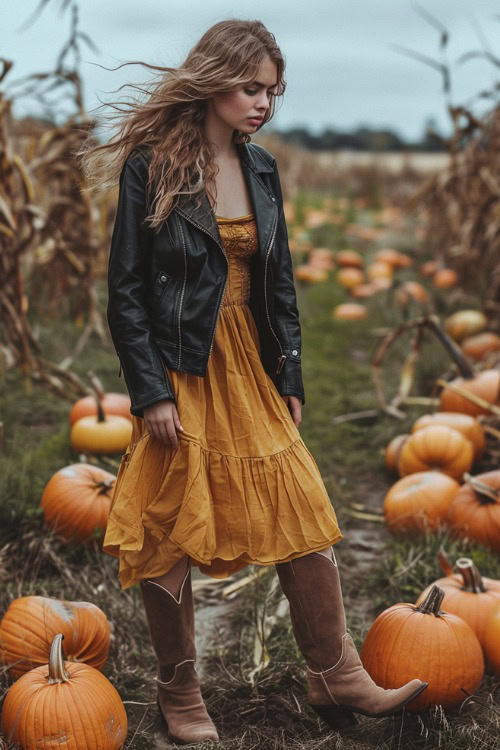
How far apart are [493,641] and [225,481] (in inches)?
40.8

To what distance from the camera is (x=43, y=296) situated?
21.4 ft

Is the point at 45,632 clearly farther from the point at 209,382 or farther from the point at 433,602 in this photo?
the point at 433,602

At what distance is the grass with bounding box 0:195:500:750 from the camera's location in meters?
2.53

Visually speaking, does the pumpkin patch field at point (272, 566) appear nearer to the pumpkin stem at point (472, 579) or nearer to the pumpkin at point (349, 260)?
the pumpkin stem at point (472, 579)

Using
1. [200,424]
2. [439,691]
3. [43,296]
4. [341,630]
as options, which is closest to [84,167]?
[200,424]

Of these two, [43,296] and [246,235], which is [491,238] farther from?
[246,235]

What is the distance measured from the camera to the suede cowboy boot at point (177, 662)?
2.49 m

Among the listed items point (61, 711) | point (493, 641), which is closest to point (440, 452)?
point (493, 641)

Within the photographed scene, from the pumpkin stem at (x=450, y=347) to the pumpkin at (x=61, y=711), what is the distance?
2.88 meters

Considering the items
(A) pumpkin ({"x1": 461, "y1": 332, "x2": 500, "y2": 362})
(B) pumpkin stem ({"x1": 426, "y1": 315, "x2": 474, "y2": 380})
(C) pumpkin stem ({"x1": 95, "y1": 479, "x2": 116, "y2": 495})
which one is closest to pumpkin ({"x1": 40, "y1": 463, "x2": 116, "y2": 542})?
(C) pumpkin stem ({"x1": 95, "y1": 479, "x2": 116, "y2": 495})

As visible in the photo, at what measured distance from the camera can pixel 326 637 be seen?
2.46 metres

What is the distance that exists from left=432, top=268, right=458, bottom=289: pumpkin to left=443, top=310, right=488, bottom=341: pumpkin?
1.86m

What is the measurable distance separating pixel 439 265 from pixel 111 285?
736 centimetres

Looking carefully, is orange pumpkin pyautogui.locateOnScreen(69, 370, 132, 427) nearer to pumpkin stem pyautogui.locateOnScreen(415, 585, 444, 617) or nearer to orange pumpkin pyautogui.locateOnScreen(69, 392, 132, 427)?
orange pumpkin pyautogui.locateOnScreen(69, 392, 132, 427)
